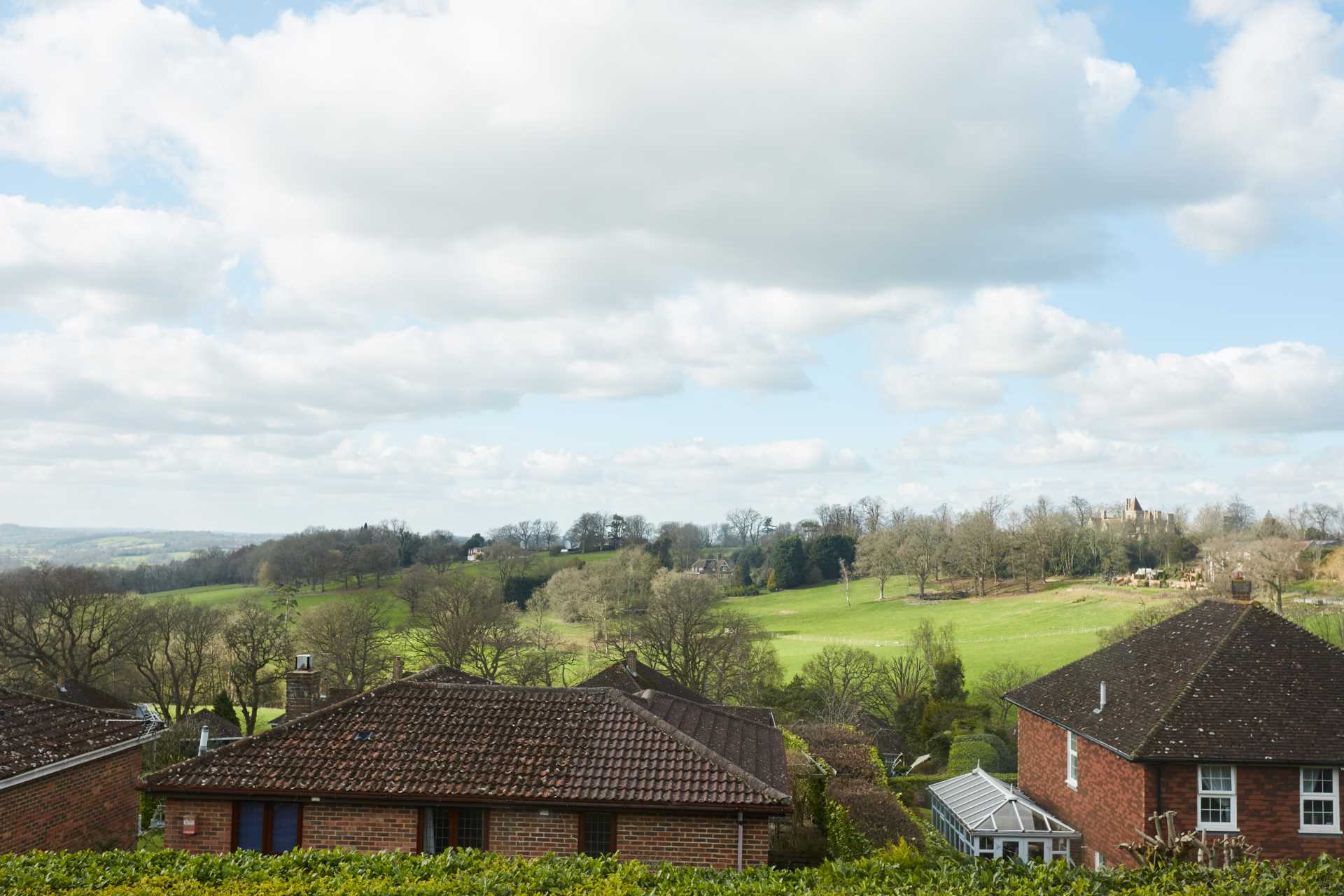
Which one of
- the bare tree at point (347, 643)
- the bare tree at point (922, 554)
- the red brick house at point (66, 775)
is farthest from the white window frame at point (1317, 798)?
the bare tree at point (922, 554)

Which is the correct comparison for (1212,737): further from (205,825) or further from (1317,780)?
(205,825)

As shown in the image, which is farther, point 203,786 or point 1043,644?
point 1043,644

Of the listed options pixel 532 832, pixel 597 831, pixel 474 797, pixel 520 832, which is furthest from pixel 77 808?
pixel 597 831

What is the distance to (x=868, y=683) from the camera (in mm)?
58688

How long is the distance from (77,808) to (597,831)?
11.1 meters

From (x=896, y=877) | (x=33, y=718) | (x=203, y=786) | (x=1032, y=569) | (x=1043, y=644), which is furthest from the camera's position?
(x=1032, y=569)

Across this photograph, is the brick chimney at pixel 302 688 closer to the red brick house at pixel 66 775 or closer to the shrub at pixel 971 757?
the red brick house at pixel 66 775

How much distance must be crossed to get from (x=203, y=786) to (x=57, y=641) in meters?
45.9

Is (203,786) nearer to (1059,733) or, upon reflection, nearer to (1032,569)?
(1059,733)

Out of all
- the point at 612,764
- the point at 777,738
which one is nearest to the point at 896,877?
the point at 612,764

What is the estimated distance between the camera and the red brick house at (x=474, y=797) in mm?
15602

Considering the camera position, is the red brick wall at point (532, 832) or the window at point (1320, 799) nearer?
the red brick wall at point (532, 832)

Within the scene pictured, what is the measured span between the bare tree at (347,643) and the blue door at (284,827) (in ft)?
127

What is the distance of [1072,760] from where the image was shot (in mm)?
24547
